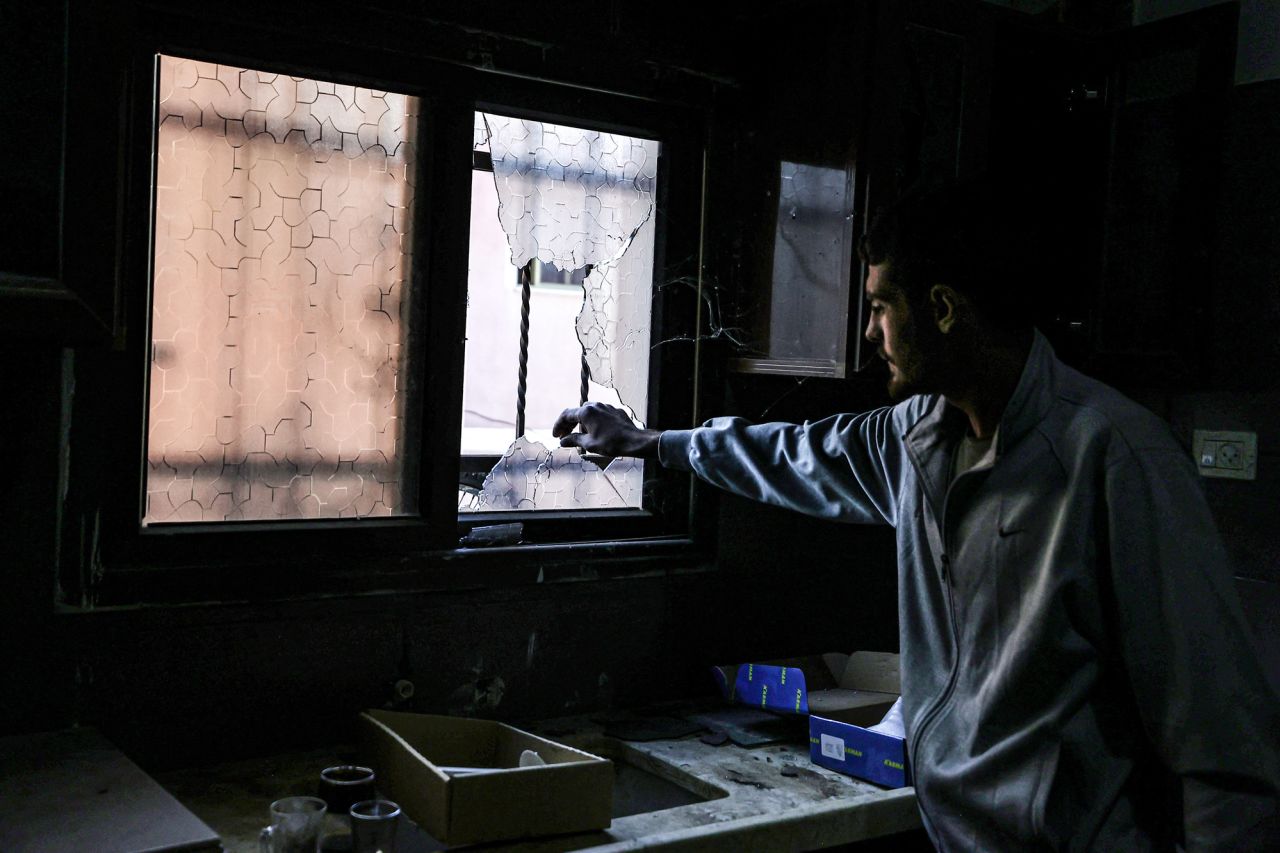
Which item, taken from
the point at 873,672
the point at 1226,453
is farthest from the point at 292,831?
the point at 1226,453

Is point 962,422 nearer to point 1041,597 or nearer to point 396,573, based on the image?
point 1041,597

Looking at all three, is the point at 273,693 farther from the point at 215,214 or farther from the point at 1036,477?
the point at 1036,477

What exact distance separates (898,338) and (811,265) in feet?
1.74

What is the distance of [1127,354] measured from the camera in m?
2.29

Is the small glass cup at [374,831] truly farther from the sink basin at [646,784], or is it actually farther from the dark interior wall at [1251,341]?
the dark interior wall at [1251,341]

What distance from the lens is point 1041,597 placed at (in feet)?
4.55

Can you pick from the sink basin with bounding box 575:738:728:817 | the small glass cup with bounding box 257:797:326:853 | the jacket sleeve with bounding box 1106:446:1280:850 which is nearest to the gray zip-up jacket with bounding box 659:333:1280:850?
the jacket sleeve with bounding box 1106:446:1280:850

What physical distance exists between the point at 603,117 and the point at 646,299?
0.36 m

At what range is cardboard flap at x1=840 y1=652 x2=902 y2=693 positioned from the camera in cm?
215

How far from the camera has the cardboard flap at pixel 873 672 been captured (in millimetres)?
2148

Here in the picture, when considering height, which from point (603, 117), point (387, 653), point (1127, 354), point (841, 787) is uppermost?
point (603, 117)

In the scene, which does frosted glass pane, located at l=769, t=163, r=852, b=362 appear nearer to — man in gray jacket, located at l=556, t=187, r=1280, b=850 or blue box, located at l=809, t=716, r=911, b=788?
man in gray jacket, located at l=556, t=187, r=1280, b=850

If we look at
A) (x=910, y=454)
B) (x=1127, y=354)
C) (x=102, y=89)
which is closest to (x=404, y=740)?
(x=910, y=454)

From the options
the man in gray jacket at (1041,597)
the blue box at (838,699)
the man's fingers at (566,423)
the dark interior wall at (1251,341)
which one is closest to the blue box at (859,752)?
the blue box at (838,699)
